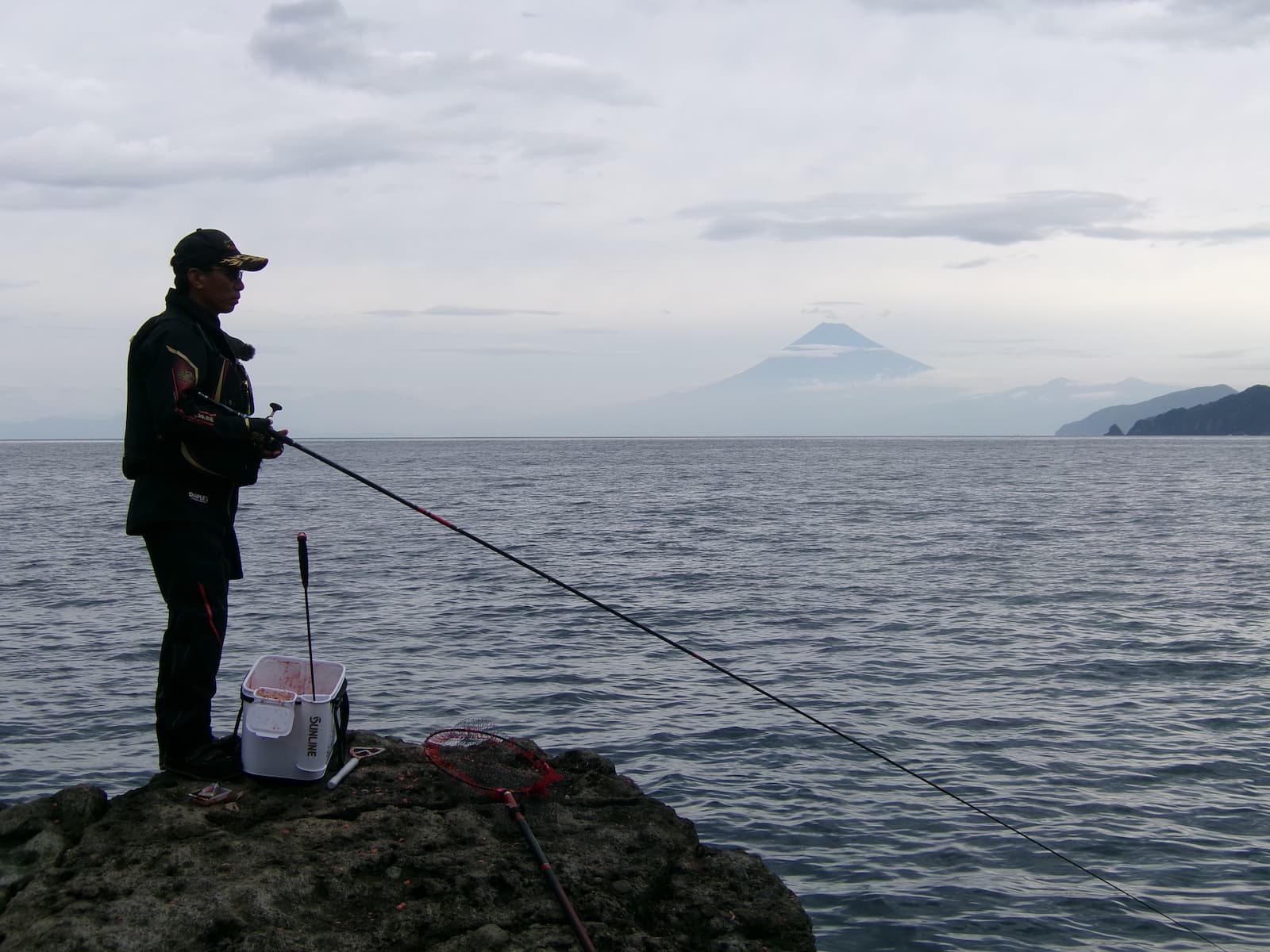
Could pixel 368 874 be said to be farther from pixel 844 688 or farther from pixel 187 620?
pixel 844 688

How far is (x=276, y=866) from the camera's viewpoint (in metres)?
4.88

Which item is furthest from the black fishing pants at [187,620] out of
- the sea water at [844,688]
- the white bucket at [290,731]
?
the sea water at [844,688]

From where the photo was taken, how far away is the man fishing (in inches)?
217

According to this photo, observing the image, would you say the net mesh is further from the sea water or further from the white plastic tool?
the sea water

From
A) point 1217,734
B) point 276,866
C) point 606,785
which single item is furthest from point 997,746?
point 276,866

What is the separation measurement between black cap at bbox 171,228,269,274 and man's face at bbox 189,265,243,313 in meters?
0.03

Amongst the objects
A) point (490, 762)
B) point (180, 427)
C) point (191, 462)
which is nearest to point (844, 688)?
point (490, 762)

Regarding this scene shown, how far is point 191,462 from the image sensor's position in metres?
5.58

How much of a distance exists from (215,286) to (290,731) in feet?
7.59

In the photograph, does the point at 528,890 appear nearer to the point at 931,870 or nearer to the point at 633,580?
the point at 931,870

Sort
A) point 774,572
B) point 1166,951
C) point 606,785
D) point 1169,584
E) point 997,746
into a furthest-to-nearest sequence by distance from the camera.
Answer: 1. point 774,572
2. point 1169,584
3. point 997,746
4. point 1166,951
5. point 606,785

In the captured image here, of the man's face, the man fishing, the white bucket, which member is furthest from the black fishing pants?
the man's face

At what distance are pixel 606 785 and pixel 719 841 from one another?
2.10 metres

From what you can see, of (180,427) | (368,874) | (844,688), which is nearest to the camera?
(368,874)
